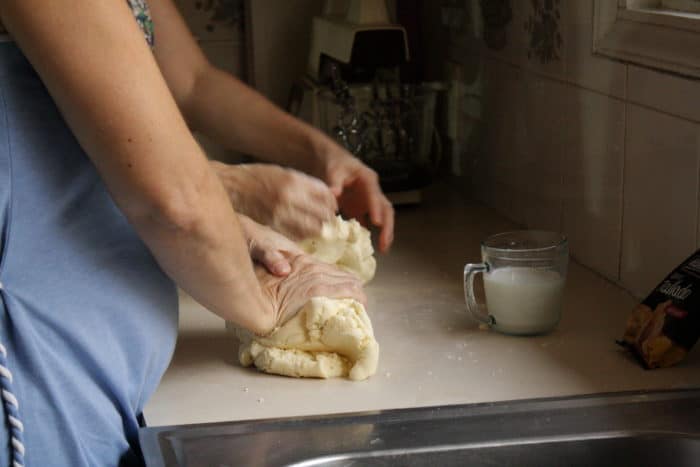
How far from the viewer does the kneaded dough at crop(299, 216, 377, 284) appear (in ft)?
4.40

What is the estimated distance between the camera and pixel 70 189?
2.82 feet

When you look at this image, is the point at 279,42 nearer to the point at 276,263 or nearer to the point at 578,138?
the point at 578,138

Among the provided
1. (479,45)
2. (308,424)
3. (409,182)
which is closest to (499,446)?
(308,424)

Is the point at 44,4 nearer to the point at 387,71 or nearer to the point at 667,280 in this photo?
the point at 667,280

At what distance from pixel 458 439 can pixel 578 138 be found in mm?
Answer: 679

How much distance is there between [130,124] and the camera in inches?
30.4

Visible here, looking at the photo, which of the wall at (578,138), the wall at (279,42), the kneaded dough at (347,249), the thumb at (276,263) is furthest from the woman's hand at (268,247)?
the wall at (279,42)

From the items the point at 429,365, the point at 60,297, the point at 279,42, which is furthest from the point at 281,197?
the point at 279,42

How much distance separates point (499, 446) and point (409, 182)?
973 mm

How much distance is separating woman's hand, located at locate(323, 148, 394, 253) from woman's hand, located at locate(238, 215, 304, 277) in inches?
5.1

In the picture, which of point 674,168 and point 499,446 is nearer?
point 499,446

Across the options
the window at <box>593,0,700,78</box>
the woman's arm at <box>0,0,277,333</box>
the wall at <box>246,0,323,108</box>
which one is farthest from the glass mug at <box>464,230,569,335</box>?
the wall at <box>246,0,323,108</box>

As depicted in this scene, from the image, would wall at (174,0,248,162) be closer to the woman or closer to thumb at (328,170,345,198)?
thumb at (328,170,345,198)

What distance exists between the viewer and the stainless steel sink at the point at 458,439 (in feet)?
2.94
